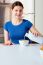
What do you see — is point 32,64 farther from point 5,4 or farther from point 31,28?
point 5,4

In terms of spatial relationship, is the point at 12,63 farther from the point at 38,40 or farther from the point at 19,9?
the point at 19,9

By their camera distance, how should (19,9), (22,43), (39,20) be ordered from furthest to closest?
(39,20), (19,9), (22,43)

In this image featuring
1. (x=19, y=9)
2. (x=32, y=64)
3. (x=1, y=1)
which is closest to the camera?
(x=32, y=64)

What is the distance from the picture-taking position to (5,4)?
353 centimetres

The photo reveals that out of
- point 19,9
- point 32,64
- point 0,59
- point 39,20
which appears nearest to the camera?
point 32,64

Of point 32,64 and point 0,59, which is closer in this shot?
point 32,64

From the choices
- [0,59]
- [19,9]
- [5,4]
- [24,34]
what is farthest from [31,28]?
[5,4]

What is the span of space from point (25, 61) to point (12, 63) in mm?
99

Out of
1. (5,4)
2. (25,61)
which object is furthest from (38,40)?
(5,4)

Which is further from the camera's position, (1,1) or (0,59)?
(1,1)

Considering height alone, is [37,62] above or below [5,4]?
below

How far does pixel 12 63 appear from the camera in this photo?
3.70 feet

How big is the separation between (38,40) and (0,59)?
71 centimetres

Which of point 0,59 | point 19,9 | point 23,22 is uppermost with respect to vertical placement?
point 19,9
